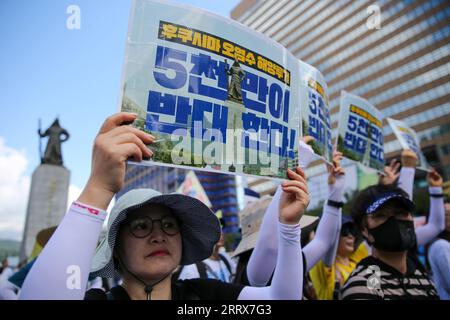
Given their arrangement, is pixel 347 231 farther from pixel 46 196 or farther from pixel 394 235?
pixel 46 196

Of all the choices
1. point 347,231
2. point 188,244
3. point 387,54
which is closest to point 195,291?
point 188,244

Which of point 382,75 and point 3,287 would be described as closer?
point 3,287

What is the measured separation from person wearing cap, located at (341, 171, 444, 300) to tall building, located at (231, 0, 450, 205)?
135 feet

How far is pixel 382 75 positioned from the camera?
52.0 meters

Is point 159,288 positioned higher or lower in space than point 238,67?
lower

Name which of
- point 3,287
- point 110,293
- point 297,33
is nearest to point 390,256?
point 110,293

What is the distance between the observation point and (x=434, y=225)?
3393 millimetres

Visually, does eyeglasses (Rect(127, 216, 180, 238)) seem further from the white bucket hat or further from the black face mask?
the black face mask

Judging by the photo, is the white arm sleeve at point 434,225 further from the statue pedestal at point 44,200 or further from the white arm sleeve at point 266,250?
the statue pedestal at point 44,200

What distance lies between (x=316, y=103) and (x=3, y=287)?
377 cm

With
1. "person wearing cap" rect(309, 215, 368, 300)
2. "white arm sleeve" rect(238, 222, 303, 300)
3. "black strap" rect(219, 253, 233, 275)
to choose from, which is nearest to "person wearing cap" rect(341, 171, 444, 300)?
"white arm sleeve" rect(238, 222, 303, 300)

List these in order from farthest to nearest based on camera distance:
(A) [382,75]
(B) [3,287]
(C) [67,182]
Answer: (A) [382,75]
(C) [67,182]
(B) [3,287]

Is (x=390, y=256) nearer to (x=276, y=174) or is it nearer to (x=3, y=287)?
(x=276, y=174)

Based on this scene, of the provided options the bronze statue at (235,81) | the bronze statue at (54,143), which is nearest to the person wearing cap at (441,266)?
the bronze statue at (235,81)
